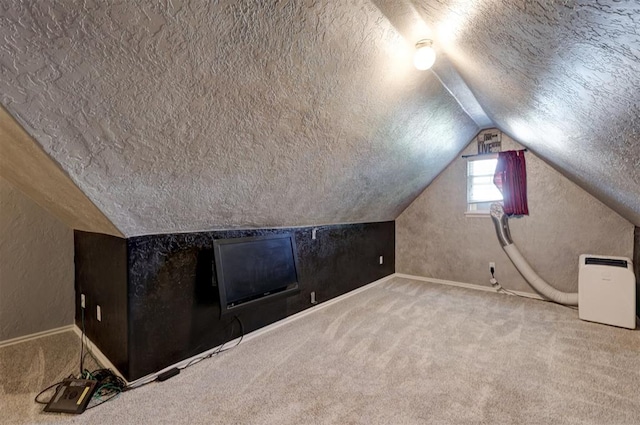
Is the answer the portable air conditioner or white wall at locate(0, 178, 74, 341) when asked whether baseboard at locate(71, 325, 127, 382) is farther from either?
the portable air conditioner

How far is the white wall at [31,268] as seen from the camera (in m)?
2.70

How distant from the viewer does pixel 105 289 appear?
2369mm

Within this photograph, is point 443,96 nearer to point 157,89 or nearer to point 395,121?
point 395,121

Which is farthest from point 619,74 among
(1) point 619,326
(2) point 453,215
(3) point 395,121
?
(2) point 453,215

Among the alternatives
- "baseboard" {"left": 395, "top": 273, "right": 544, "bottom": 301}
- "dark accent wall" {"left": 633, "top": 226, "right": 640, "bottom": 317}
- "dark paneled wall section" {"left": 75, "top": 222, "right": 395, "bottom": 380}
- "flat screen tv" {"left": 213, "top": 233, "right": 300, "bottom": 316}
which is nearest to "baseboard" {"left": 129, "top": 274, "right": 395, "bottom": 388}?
"dark paneled wall section" {"left": 75, "top": 222, "right": 395, "bottom": 380}

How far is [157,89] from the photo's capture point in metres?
1.32

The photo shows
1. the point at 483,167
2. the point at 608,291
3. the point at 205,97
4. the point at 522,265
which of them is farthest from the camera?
the point at 483,167

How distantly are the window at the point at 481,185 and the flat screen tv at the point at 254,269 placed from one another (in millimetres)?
2913

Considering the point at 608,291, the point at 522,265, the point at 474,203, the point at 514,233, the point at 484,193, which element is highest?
the point at 484,193

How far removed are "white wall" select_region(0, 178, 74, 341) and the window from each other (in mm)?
4908

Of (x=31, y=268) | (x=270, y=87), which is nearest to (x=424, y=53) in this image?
(x=270, y=87)

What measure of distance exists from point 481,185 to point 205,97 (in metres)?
4.07

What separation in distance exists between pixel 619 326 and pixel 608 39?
333 cm

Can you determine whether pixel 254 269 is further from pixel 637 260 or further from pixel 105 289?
pixel 637 260
